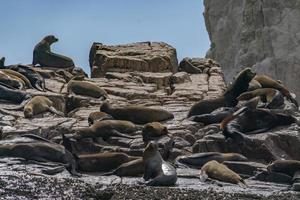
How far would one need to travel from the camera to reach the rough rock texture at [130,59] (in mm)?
26703

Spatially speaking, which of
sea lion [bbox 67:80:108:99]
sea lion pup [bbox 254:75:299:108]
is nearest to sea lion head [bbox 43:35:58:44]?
sea lion [bbox 67:80:108:99]

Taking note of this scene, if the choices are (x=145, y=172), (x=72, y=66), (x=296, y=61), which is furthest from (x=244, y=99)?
(x=296, y=61)

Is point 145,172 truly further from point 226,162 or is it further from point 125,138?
point 125,138

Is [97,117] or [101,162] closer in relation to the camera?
[101,162]

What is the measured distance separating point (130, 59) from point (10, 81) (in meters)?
5.74

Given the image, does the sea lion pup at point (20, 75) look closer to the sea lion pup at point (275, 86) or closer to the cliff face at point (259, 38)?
the sea lion pup at point (275, 86)

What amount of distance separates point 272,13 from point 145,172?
124ft

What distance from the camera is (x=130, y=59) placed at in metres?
26.8

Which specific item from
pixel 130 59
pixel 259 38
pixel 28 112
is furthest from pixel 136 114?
pixel 259 38

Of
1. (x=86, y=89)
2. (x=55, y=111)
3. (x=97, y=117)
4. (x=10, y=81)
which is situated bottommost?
(x=55, y=111)

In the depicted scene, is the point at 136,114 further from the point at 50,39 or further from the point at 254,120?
the point at 50,39

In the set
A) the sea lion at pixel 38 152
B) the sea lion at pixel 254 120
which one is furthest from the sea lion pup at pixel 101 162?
the sea lion at pixel 254 120

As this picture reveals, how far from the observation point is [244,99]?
19.3 metres

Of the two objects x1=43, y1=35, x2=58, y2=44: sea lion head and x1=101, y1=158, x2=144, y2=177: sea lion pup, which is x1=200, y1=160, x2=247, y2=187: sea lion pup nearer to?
Result: x1=101, y1=158, x2=144, y2=177: sea lion pup
